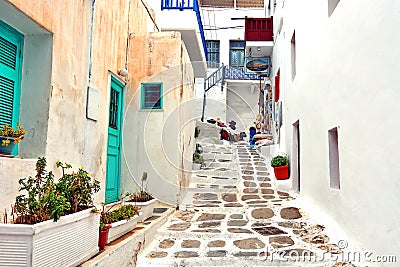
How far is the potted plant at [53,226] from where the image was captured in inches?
84.4

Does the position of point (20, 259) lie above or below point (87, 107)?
below

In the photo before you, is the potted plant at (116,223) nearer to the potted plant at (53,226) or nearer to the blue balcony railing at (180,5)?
the potted plant at (53,226)

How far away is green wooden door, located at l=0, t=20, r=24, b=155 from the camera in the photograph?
3.25m

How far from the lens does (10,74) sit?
3369 mm

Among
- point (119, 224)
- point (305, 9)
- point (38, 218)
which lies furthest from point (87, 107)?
point (305, 9)

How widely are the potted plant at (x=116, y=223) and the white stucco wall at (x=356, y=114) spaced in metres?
2.53

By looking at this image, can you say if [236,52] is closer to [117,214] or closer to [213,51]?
[213,51]

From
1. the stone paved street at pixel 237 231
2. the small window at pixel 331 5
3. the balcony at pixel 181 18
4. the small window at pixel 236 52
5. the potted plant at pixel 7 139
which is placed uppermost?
the small window at pixel 236 52

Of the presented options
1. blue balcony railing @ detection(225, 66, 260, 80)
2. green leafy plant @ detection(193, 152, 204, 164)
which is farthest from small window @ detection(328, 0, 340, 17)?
blue balcony railing @ detection(225, 66, 260, 80)

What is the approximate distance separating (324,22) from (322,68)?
0.65m

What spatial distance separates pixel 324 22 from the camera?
4742 mm

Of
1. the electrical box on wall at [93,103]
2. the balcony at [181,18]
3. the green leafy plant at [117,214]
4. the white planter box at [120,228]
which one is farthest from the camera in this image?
the balcony at [181,18]

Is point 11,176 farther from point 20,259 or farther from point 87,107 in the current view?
point 87,107

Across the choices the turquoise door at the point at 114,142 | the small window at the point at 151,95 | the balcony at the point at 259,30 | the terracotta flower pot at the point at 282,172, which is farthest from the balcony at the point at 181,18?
the terracotta flower pot at the point at 282,172
